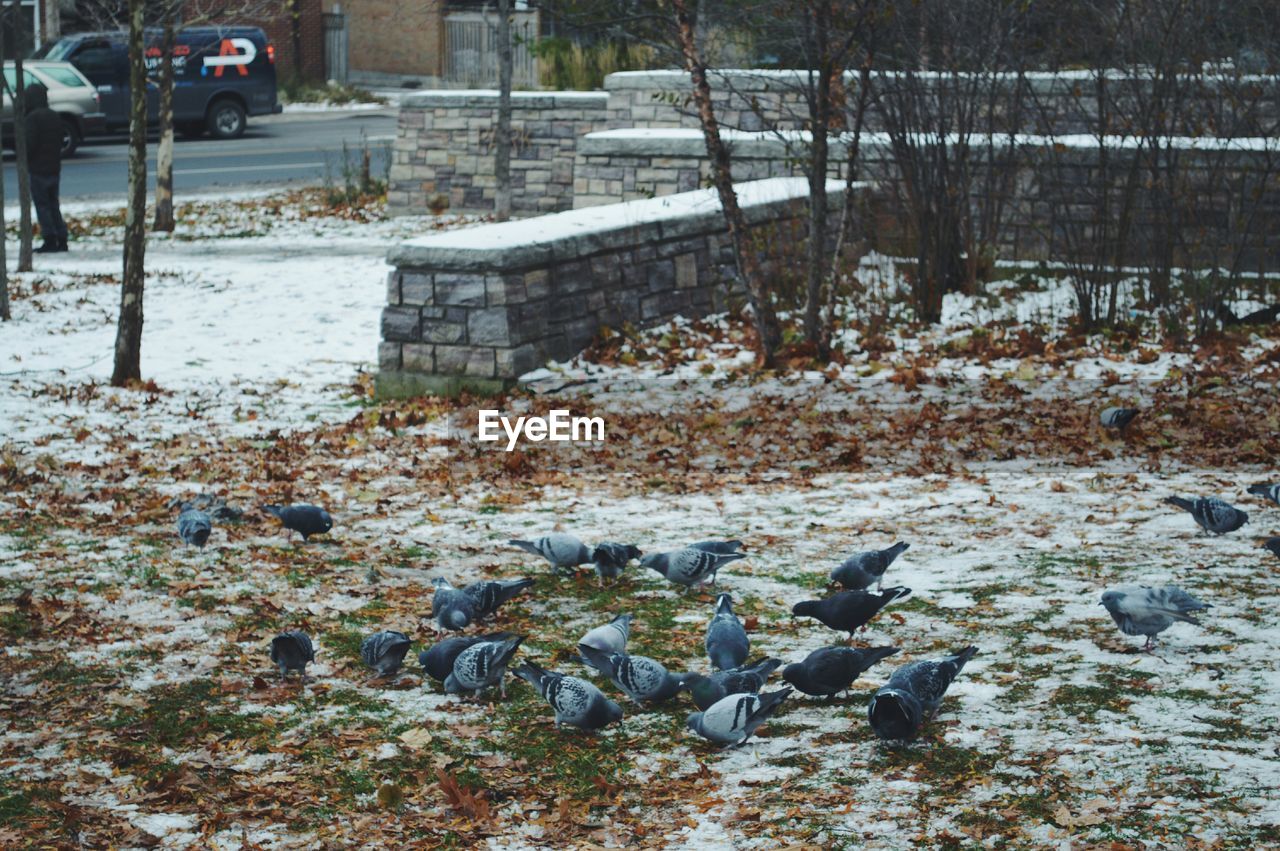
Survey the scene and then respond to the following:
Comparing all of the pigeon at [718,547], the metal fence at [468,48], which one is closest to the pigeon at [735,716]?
the pigeon at [718,547]

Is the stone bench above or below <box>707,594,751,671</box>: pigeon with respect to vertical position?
above

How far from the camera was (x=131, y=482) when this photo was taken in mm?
7617

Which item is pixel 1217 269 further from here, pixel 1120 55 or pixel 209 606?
pixel 209 606

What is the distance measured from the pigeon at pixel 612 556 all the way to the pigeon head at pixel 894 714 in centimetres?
172

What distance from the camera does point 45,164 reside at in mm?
15359

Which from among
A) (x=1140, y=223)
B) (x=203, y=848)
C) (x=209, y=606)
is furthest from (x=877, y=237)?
(x=203, y=848)

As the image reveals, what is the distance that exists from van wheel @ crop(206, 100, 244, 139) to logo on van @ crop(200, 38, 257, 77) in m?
0.62

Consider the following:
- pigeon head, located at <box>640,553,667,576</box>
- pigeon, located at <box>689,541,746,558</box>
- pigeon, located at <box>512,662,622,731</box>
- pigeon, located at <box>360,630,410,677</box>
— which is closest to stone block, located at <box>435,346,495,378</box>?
pigeon head, located at <box>640,553,667,576</box>

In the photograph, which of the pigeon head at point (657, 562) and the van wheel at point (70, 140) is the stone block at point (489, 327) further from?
the van wheel at point (70, 140)

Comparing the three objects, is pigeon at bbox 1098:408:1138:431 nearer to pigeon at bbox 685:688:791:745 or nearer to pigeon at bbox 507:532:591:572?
pigeon at bbox 507:532:591:572

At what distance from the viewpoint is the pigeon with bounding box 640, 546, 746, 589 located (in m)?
5.30

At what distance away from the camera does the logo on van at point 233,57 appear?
2770cm

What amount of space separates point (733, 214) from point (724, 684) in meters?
5.98

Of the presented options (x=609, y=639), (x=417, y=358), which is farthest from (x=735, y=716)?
(x=417, y=358)
